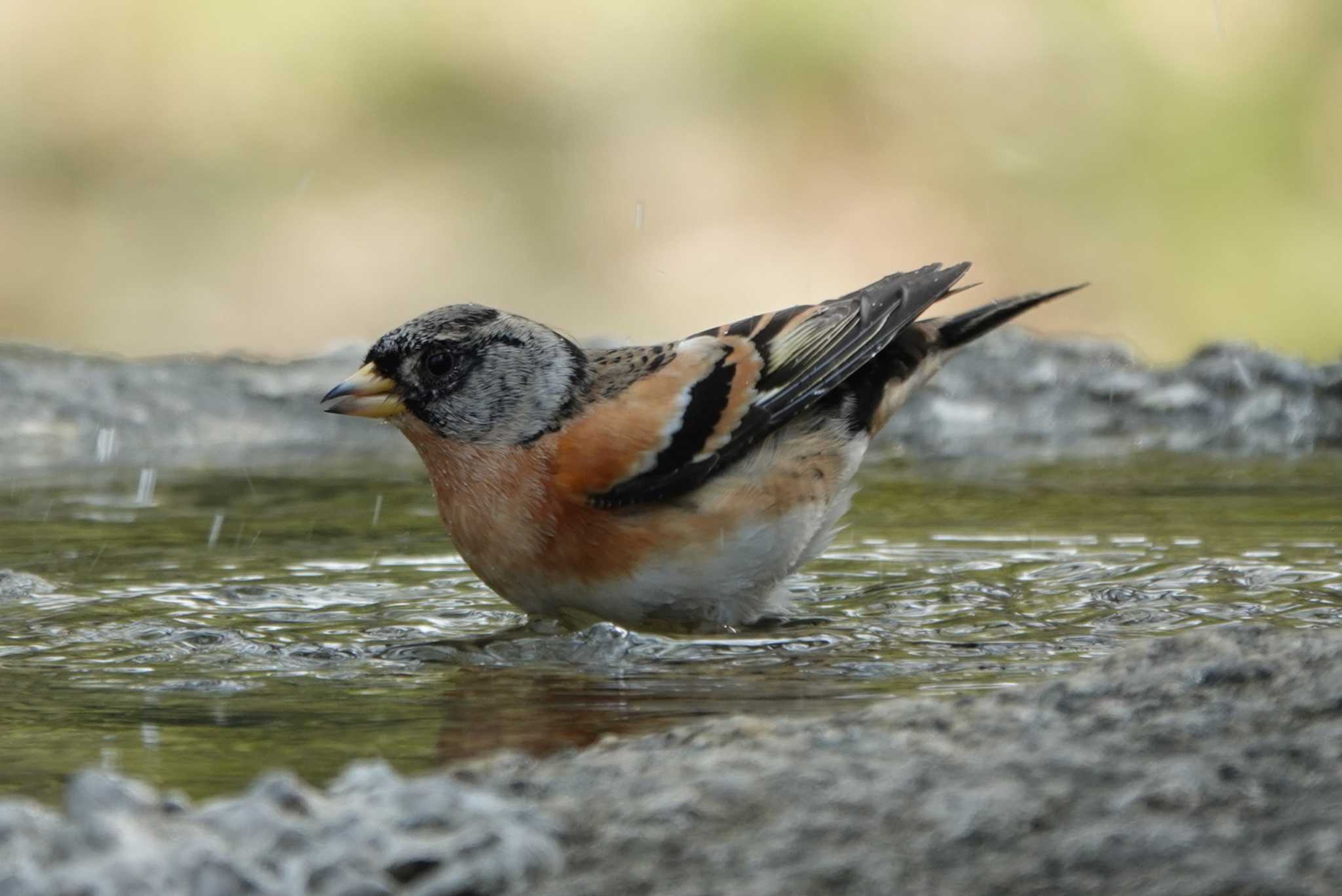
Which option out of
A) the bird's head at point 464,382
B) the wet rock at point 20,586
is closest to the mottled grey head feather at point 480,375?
the bird's head at point 464,382

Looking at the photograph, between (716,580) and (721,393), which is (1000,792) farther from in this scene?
(721,393)

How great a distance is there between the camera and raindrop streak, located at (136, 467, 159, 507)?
5.96m

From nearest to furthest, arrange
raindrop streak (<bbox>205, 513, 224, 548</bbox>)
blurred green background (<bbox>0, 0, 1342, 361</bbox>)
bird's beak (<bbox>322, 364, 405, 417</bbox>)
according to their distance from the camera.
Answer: bird's beak (<bbox>322, 364, 405, 417</bbox>)
raindrop streak (<bbox>205, 513, 224, 548</bbox>)
blurred green background (<bbox>0, 0, 1342, 361</bbox>)

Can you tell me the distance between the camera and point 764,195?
12.3m

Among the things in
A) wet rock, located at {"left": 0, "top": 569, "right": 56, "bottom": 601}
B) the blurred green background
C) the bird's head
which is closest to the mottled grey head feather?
the bird's head

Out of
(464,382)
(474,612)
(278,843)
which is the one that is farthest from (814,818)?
(464,382)

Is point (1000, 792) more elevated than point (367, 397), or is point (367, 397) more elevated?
point (367, 397)

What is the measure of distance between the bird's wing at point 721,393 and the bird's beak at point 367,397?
0.40m

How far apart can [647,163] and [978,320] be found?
7345 millimetres

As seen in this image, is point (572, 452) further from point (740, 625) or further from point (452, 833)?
point (452, 833)

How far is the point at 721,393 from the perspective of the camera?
4.66 m

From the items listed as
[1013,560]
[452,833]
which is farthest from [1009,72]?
[452,833]

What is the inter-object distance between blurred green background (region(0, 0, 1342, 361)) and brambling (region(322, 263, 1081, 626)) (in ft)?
20.6

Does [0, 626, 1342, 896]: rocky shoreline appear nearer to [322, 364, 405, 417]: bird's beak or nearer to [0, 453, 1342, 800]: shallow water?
[0, 453, 1342, 800]: shallow water
